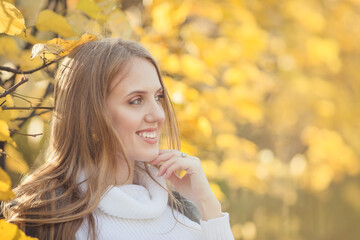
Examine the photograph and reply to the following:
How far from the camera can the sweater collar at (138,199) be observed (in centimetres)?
120

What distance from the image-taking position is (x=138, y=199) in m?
1.30

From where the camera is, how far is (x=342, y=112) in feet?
17.2

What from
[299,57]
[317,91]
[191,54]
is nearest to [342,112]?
[317,91]

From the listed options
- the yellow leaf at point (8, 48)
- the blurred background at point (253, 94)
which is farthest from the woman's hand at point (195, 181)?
the yellow leaf at point (8, 48)

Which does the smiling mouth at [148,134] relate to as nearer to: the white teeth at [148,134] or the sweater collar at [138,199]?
the white teeth at [148,134]

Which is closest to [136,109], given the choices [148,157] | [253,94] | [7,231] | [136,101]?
[136,101]

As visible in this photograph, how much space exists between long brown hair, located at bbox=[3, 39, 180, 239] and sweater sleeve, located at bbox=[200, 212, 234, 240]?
0.99 ft

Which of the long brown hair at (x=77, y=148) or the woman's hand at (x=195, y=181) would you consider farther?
the woman's hand at (x=195, y=181)

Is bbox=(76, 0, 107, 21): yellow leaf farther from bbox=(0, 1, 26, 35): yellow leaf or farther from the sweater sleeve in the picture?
the sweater sleeve

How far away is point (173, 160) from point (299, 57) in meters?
3.75

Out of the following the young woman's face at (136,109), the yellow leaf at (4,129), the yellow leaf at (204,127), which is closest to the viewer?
the yellow leaf at (4,129)

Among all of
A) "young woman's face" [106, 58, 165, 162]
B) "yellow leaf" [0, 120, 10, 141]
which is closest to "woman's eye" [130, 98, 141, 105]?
"young woman's face" [106, 58, 165, 162]

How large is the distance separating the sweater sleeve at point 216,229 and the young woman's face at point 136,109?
9.7 inches

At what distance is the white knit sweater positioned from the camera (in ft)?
3.94
